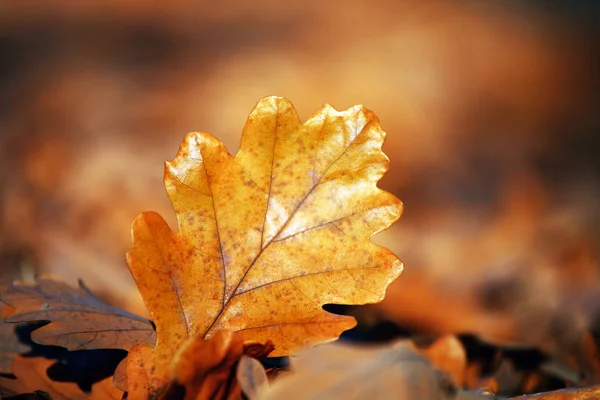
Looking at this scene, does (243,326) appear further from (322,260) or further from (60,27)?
(60,27)

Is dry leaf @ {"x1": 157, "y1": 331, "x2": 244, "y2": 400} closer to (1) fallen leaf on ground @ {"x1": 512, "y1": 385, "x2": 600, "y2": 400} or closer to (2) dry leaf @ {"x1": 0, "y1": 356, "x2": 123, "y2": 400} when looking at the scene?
(2) dry leaf @ {"x1": 0, "y1": 356, "x2": 123, "y2": 400}

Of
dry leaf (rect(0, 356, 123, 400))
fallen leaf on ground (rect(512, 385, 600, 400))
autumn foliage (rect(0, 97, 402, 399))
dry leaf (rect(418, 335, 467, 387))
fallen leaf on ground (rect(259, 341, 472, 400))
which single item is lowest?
dry leaf (rect(418, 335, 467, 387))

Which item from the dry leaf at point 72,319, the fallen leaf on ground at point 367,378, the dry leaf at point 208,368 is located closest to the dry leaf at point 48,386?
the dry leaf at point 72,319

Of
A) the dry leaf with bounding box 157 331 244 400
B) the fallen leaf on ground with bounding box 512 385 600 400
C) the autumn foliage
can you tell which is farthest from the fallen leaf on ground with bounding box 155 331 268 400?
the fallen leaf on ground with bounding box 512 385 600 400

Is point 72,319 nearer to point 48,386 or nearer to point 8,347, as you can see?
point 48,386

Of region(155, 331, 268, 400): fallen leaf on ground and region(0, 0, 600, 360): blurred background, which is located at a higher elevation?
region(0, 0, 600, 360): blurred background

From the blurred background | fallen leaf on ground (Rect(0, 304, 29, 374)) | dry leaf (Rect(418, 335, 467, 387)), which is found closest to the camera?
fallen leaf on ground (Rect(0, 304, 29, 374))

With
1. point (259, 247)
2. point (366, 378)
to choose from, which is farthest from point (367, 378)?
point (259, 247)

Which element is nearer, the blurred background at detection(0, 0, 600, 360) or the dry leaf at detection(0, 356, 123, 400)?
the dry leaf at detection(0, 356, 123, 400)

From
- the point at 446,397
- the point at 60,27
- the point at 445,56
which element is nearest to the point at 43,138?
the point at 60,27
